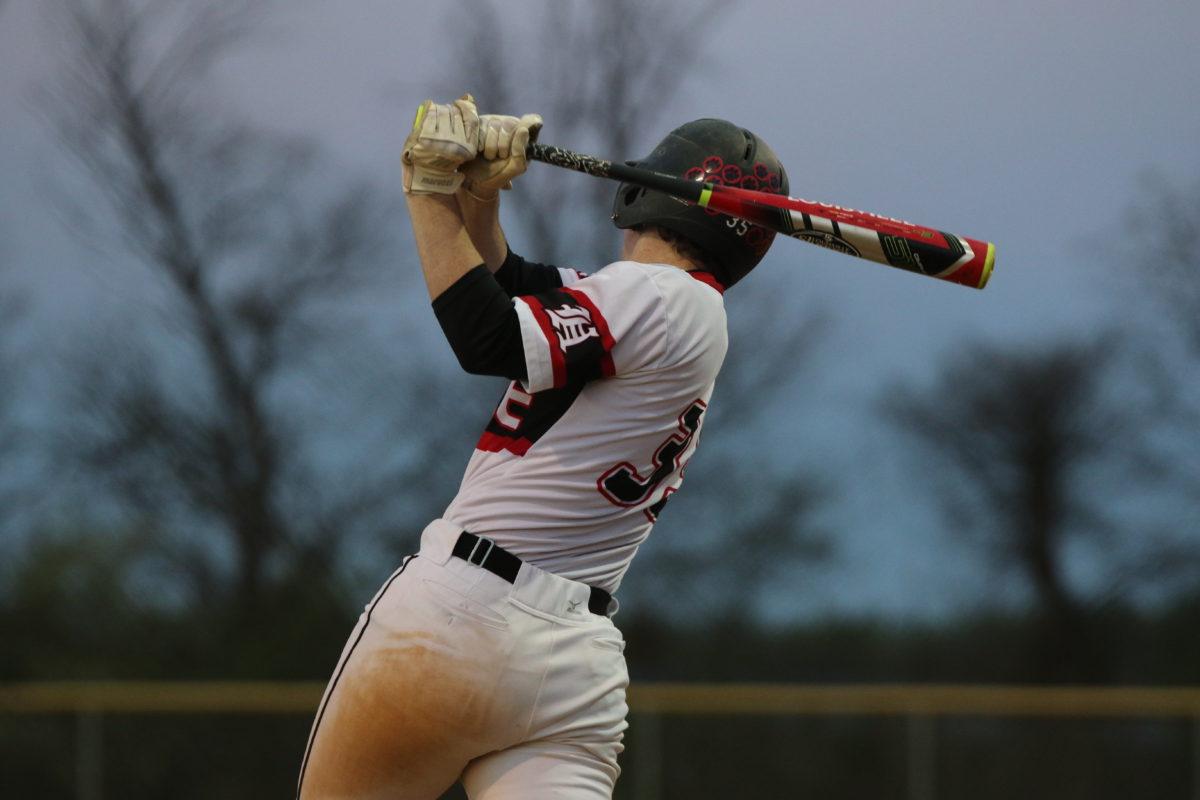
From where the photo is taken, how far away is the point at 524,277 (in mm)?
3385

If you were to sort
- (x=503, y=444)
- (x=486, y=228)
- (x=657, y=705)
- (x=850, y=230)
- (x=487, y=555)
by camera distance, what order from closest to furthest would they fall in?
(x=487, y=555) < (x=503, y=444) < (x=850, y=230) < (x=486, y=228) < (x=657, y=705)

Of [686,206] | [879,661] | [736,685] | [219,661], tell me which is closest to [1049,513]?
[879,661]

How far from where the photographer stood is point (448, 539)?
2809 mm

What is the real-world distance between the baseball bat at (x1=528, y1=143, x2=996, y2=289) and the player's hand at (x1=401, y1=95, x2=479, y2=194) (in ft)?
0.76

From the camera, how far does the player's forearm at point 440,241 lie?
269cm

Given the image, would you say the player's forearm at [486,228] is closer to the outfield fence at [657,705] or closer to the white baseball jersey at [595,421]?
the white baseball jersey at [595,421]

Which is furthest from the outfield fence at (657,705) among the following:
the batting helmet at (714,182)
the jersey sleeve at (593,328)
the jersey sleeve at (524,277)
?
the jersey sleeve at (593,328)

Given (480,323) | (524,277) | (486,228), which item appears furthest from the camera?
(524,277)

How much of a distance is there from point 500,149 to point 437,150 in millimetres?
160

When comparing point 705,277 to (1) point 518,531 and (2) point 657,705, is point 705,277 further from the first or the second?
(2) point 657,705

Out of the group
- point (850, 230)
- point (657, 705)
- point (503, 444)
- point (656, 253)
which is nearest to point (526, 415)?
point (503, 444)

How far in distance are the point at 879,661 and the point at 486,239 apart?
320 inches

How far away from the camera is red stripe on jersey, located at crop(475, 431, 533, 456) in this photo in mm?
2842

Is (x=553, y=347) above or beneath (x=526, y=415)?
above
